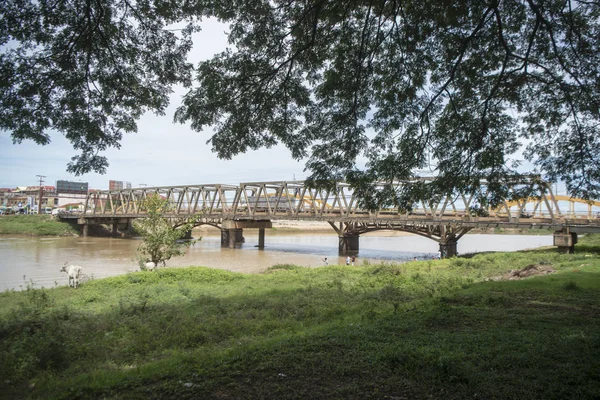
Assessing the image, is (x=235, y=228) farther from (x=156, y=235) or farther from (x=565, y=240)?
(x=565, y=240)

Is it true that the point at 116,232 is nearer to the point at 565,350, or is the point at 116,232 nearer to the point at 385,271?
the point at 385,271

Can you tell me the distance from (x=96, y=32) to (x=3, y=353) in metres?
5.70

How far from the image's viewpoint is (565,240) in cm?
2478

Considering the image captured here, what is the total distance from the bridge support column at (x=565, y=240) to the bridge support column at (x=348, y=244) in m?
18.2

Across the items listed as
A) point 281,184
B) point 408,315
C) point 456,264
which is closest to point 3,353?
point 408,315

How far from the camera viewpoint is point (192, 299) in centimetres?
1216

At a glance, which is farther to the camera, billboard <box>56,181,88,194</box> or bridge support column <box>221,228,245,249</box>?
billboard <box>56,181,88,194</box>

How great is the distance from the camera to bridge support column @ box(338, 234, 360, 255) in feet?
128

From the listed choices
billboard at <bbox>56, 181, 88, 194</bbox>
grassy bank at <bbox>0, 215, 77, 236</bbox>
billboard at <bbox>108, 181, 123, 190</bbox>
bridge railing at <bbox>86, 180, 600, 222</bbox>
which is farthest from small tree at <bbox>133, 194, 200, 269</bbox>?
billboard at <bbox>108, 181, 123, 190</bbox>

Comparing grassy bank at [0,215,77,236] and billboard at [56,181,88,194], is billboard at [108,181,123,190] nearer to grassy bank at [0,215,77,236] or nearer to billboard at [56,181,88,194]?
billboard at [56,181,88,194]

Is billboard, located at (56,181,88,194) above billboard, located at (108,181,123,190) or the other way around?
the other way around

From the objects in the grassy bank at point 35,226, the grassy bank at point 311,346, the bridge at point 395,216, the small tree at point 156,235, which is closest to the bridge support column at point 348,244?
→ the bridge at point 395,216

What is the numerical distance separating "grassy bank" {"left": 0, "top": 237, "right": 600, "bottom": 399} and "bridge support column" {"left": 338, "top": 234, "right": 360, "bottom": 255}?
86.4 feet

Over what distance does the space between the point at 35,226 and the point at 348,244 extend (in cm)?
5207
